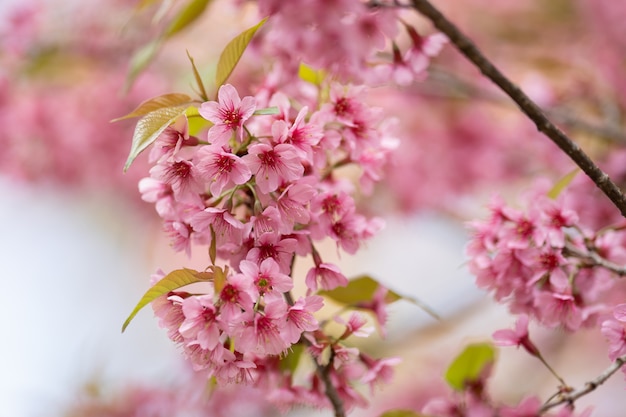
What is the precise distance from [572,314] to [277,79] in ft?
1.10

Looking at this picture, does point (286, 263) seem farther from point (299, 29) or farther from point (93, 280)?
point (93, 280)

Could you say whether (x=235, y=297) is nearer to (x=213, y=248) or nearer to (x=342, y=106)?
(x=213, y=248)

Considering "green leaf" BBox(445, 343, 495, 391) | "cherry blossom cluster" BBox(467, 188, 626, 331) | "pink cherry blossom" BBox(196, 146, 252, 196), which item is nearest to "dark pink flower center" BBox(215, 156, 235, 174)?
"pink cherry blossom" BBox(196, 146, 252, 196)

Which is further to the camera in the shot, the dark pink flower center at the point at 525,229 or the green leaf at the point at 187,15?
the green leaf at the point at 187,15

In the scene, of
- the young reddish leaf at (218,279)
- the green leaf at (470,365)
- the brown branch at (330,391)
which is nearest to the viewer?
the young reddish leaf at (218,279)

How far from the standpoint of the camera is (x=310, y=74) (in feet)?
2.06

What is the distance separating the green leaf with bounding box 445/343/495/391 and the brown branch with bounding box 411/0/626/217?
0.24 metres

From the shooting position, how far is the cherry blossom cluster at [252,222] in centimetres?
46

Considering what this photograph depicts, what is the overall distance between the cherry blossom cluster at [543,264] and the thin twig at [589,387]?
0.05 meters

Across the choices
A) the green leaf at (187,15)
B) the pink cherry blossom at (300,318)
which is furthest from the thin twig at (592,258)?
the green leaf at (187,15)

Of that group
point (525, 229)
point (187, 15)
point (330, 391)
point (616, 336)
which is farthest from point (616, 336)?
point (187, 15)

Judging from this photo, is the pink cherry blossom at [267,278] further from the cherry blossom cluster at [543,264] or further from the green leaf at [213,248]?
the cherry blossom cluster at [543,264]

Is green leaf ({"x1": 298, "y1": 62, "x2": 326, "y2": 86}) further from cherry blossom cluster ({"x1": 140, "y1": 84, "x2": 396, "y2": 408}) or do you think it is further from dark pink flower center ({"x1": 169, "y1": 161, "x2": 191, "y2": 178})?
dark pink flower center ({"x1": 169, "y1": 161, "x2": 191, "y2": 178})

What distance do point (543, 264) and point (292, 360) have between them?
238 mm
